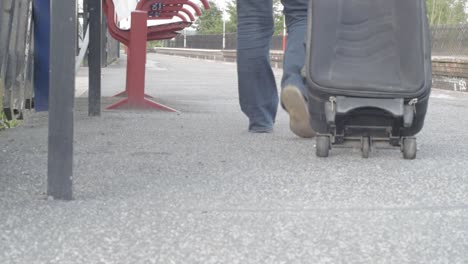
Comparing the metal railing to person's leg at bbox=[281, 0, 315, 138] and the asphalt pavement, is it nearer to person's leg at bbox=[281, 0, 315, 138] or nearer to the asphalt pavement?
the asphalt pavement

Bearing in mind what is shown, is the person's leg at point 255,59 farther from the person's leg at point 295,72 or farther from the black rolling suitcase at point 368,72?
the black rolling suitcase at point 368,72

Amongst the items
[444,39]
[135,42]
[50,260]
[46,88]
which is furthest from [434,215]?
[444,39]

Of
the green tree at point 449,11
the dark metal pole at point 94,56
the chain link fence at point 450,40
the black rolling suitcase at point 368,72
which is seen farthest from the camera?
the green tree at point 449,11

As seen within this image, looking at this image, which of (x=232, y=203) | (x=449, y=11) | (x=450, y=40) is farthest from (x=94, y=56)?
(x=449, y=11)

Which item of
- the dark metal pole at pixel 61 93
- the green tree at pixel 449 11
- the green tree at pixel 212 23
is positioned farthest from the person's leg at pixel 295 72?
the green tree at pixel 212 23

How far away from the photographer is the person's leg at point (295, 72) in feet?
14.1

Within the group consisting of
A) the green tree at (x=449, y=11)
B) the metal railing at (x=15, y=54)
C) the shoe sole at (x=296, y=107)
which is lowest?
the shoe sole at (x=296, y=107)

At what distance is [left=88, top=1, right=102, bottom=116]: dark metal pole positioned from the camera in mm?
5785

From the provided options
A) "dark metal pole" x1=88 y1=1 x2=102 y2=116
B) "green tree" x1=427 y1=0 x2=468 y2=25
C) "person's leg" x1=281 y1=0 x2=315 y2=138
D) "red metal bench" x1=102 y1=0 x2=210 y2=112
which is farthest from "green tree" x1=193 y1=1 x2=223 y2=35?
"person's leg" x1=281 y1=0 x2=315 y2=138

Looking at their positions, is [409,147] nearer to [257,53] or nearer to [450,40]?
[257,53]

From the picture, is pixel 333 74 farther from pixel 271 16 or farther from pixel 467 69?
pixel 467 69

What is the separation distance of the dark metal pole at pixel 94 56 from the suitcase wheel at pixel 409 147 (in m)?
2.64

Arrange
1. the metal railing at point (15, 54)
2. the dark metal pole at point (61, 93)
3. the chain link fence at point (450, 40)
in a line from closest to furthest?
1. the dark metal pole at point (61, 93)
2. the metal railing at point (15, 54)
3. the chain link fence at point (450, 40)

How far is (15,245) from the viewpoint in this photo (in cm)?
227
